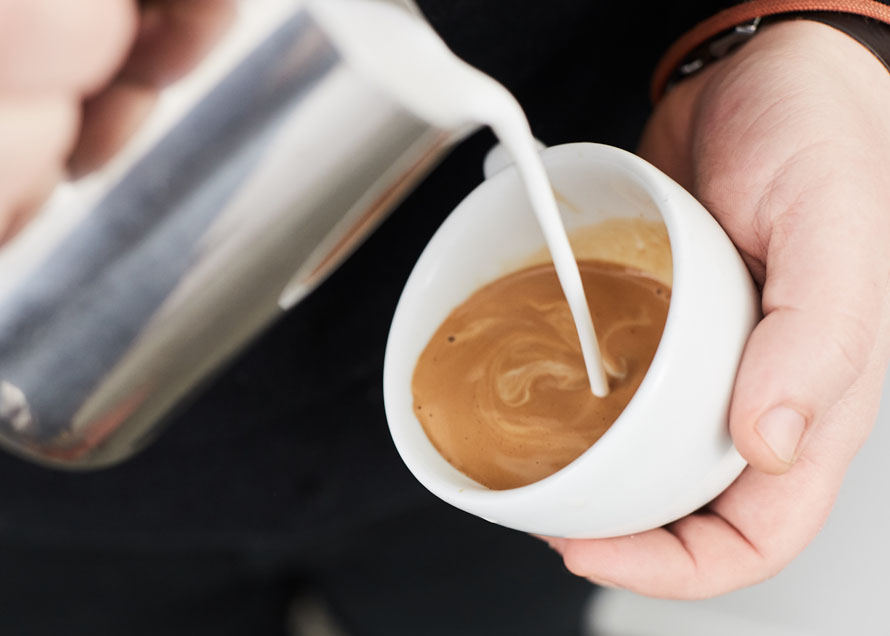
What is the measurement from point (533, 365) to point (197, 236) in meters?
0.30

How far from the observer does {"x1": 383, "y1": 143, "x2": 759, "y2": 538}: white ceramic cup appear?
43 cm

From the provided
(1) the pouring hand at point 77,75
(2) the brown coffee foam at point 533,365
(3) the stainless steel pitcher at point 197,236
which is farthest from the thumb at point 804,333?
(1) the pouring hand at point 77,75

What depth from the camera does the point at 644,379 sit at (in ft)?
1.41

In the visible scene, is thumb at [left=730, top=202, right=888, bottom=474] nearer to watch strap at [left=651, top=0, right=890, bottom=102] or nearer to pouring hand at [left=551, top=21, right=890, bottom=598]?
pouring hand at [left=551, top=21, right=890, bottom=598]

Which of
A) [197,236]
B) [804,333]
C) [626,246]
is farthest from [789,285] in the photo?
Answer: [197,236]

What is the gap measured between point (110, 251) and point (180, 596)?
796 millimetres

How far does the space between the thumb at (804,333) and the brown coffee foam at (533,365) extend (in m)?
0.11

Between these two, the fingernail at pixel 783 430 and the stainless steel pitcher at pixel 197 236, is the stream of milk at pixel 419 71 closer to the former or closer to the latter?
the stainless steel pitcher at pixel 197 236

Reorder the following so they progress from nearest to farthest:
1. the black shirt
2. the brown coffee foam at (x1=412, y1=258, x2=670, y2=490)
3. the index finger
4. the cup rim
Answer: the index finger < the cup rim < the brown coffee foam at (x1=412, y1=258, x2=670, y2=490) < the black shirt

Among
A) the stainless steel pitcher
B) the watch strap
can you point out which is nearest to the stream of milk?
the stainless steel pitcher

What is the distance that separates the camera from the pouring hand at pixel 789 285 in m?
0.46

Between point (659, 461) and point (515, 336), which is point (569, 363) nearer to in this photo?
point (515, 336)

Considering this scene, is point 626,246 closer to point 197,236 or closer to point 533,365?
point 533,365

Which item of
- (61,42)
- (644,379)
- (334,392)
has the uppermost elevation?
(61,42)
